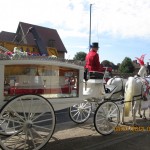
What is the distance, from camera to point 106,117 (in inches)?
257

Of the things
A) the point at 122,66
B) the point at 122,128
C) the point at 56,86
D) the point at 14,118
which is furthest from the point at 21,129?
the point at 122,66

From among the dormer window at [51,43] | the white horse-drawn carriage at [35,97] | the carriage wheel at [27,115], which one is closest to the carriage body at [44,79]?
Result: the white horse-drawn carriage at [35,97]

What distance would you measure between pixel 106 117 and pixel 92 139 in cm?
62

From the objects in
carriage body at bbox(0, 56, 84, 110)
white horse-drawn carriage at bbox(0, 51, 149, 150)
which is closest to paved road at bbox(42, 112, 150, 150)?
white horse-drawn carriage at bbox(0, 51, 149, 150)

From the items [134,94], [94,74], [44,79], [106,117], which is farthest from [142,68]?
[44,79]

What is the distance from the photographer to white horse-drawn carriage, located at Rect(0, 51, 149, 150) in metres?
4.93

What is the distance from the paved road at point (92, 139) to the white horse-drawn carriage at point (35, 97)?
0.28 metres

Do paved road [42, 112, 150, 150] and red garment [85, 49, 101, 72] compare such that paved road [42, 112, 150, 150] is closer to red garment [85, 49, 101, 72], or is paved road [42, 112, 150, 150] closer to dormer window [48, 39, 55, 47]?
red garment [85, 49, 101, 72]

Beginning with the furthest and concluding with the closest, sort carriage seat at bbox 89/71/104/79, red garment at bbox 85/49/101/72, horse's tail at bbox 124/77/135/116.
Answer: horse's tail at bbox 124/77/135/116
red garment at bbox 85/49/101/72
carriage seat at bbox 89/71/104/79

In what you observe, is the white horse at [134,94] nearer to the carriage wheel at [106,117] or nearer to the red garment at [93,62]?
the carriage wheel at [106,117]

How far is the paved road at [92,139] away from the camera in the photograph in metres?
5.77

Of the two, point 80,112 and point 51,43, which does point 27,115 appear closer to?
point 80,112

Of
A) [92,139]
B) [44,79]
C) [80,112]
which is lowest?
[92,139]

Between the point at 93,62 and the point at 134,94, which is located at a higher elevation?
the point at 93,62
